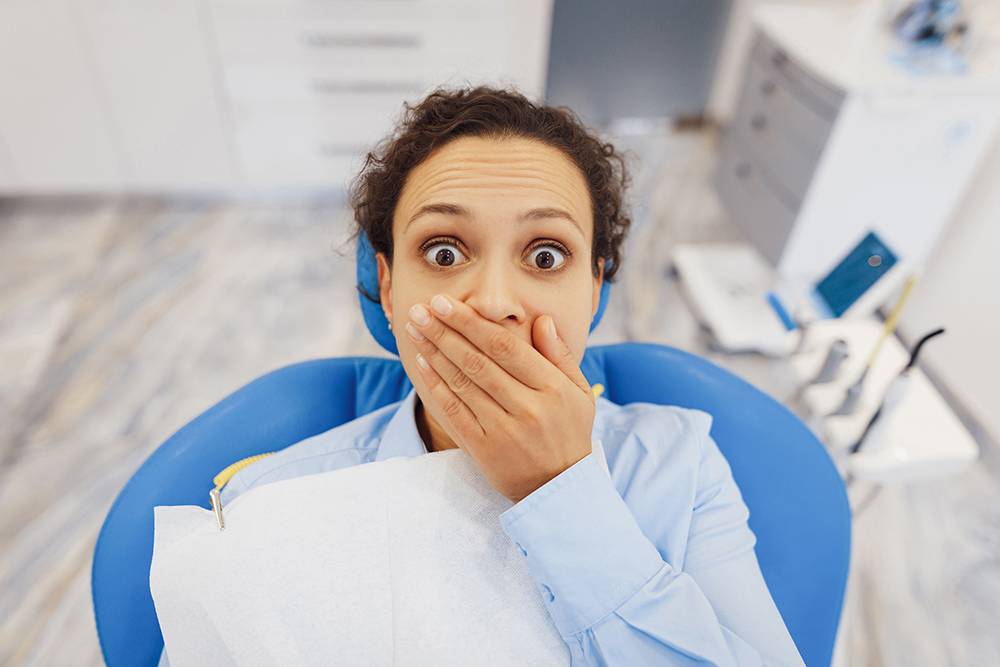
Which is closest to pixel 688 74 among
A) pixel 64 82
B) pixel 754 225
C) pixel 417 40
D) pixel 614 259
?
pixel 754 225

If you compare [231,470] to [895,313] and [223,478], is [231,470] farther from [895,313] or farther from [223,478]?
[895,313]

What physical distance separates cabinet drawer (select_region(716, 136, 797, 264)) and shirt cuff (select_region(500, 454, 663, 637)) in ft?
6.17

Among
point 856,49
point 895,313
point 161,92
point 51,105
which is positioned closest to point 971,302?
point 856,49

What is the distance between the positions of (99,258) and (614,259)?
2.34m

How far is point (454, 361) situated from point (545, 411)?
4.4 inches

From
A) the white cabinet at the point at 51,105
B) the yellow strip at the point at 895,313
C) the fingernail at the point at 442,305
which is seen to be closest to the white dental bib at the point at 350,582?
the fingernail at the point at 442,305

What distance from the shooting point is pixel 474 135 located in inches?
33.5

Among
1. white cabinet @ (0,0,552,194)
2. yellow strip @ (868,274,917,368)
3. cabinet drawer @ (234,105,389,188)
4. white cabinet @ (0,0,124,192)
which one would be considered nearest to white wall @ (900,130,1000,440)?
yellow strip @ (868,274,917,368)

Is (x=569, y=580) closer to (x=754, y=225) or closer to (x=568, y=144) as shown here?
(x=568, y=144)

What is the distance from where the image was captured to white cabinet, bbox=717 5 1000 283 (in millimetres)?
1852

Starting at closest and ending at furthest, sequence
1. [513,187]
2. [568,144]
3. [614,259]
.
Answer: [513,187], [568,144], [614,259]

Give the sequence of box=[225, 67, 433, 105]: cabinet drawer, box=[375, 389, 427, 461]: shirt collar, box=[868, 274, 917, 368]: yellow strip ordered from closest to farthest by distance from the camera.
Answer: box=[375, 389, 427, 461]: shirt collar < box=[868, 274, 917, 368]: yellow strip < box=[225, 67, 433, 105]: cabinet drawer

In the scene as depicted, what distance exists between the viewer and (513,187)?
79 cm

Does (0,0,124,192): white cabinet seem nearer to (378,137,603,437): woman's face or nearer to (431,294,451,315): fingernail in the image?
(378,137,603,437): woman's face
